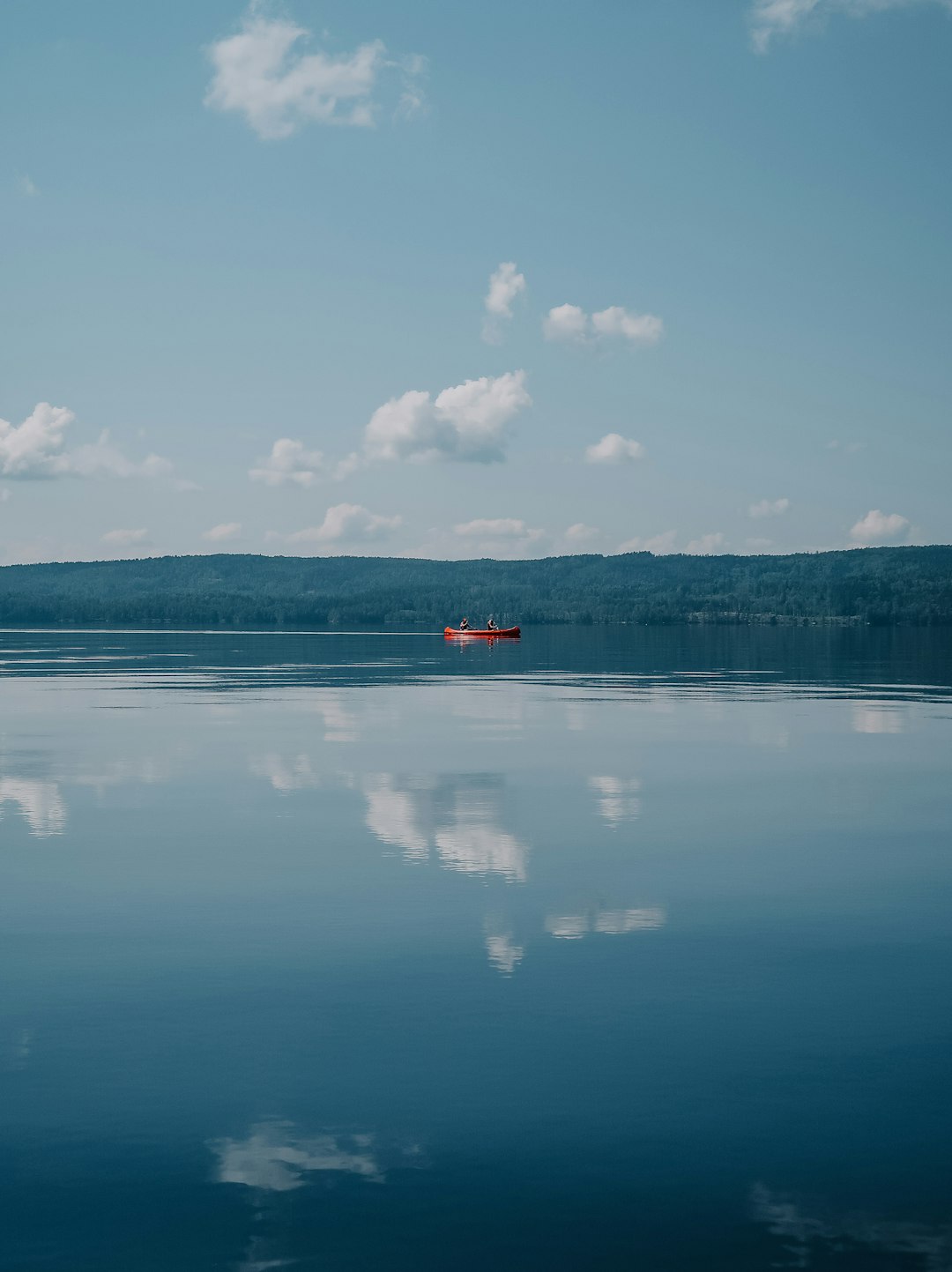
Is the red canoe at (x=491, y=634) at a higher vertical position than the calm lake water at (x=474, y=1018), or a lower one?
higher

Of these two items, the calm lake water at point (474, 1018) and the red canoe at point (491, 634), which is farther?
the red canoe at point (491, 634)

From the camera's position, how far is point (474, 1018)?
11727 mm

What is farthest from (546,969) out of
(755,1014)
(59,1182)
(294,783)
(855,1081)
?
(294,783)

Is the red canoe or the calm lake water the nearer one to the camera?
the calm lake water

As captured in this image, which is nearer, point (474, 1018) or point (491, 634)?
point (474, 1018)

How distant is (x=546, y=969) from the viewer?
13.3 metres

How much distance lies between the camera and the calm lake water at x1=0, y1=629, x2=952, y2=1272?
8.13m

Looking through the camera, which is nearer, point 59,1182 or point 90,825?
point 59,1182

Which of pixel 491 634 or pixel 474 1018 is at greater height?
pixel 491 634

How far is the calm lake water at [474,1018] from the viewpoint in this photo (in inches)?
320

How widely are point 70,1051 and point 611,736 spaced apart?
26382 millimetres

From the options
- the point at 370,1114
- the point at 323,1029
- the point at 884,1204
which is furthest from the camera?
the point at 323,1029

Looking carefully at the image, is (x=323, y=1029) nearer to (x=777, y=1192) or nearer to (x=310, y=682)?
(x=777, y=1192)

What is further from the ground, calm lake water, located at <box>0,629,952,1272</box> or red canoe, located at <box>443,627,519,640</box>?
red canoe, located at <box>443,627,519,640</box>
